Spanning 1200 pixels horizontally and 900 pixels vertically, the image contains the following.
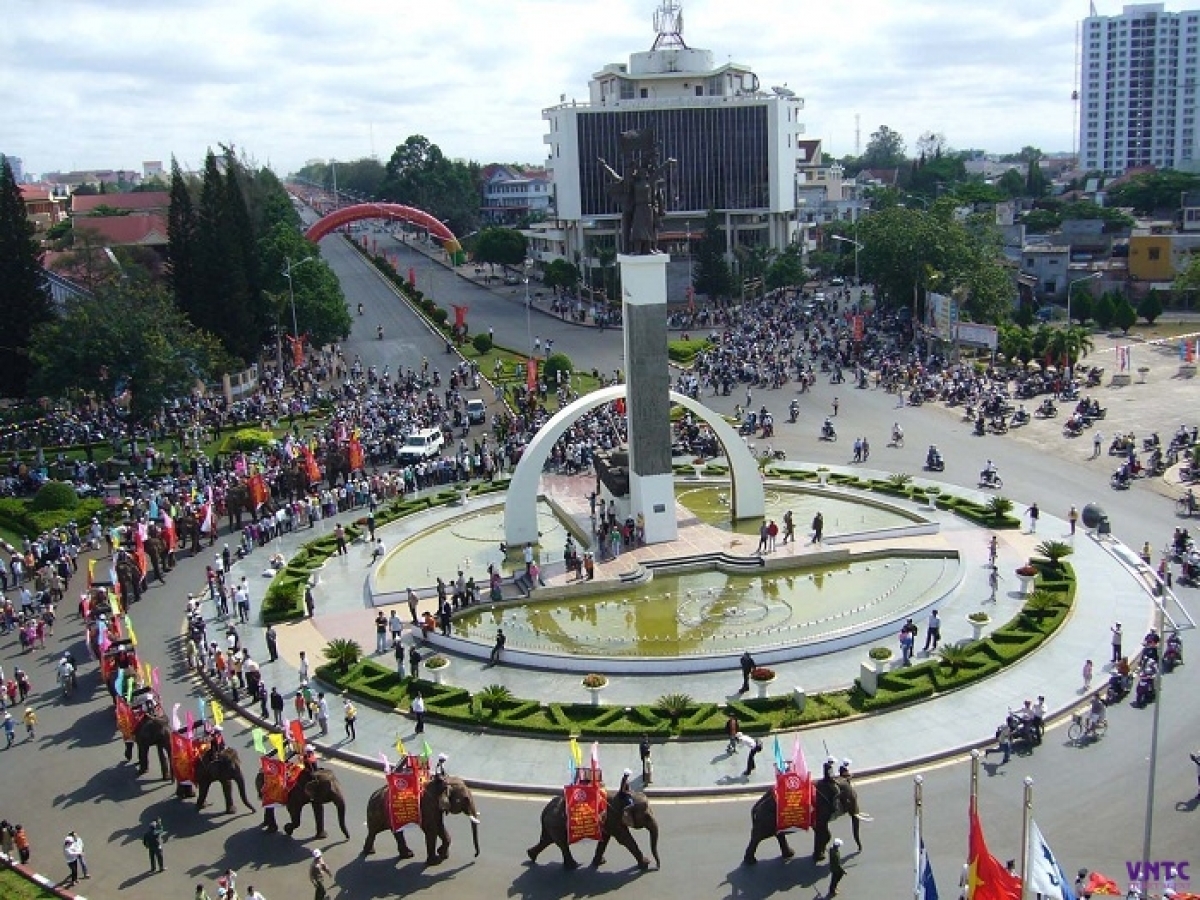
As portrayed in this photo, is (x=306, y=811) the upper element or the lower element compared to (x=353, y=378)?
lower

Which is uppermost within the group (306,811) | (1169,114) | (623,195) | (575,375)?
(1169,114)

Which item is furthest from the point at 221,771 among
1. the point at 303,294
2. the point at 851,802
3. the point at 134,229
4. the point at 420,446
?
the point at 134,229

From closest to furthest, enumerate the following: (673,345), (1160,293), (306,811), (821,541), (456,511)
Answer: (306,811)
(821,541)
(456,511)
(673,345)
(1160,293)

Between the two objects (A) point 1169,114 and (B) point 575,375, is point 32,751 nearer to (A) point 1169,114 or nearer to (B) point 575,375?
(B) point 575,375

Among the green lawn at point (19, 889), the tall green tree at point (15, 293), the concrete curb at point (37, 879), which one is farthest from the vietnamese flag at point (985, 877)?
the tall green tree at point (15, 293)

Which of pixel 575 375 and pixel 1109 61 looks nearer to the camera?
pixel 575 375

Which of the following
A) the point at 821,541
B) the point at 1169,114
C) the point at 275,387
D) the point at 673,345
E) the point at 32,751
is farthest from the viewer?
the point at 1169,114

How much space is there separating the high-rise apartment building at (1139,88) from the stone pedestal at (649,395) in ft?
553

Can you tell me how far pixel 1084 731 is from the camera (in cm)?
2400

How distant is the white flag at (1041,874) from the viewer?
14.9m

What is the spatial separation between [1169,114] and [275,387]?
170m

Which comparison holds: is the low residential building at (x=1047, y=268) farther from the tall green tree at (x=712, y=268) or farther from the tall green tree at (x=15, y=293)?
the tall green tree at (x=15, y=293)

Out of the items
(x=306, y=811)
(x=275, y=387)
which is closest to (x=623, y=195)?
(x=306, y=811)

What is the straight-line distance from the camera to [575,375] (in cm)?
6606
